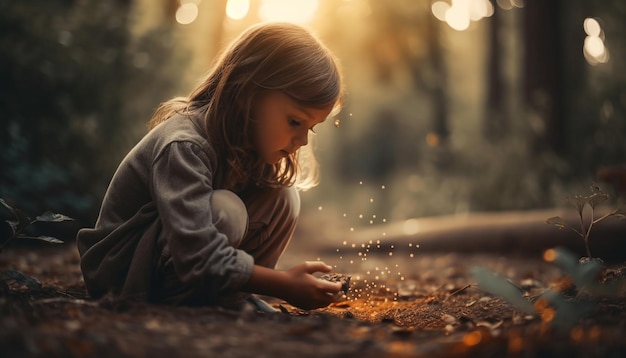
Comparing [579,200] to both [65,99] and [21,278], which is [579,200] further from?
[65,99]

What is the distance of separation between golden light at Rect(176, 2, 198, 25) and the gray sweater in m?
9.31

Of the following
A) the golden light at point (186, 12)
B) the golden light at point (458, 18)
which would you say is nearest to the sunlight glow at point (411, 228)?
the golden light at point (186, 12)

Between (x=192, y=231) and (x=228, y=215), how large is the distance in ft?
0.58

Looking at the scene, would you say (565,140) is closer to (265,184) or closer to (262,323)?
(265,184)

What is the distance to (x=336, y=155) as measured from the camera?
28.0 metres

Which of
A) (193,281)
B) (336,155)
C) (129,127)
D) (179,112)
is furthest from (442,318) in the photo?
(336,155)

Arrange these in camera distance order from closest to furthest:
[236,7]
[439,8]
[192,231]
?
[192,231] < [236,7] < [439,8]

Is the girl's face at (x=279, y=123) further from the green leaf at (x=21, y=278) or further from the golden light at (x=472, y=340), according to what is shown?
the golden light at (x=472, y=340)

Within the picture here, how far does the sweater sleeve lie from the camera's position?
2.17 meters

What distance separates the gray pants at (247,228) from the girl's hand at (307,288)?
224mm

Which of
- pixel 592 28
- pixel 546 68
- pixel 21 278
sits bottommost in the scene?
pixel 21 278

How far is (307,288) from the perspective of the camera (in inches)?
92.2

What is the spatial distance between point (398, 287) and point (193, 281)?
1843 millimetres

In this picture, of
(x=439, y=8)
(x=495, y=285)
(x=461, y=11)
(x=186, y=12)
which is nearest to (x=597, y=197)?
(x=495, y=285)
